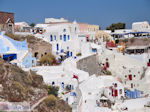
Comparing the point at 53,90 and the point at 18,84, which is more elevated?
the point at 18,84

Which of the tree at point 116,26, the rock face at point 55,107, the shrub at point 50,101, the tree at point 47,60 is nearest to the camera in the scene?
the rock face at point 55,107

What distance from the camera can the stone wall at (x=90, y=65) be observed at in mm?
26722

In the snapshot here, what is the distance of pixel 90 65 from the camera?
92.8ft

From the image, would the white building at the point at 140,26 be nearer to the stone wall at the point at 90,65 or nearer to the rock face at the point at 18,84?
the stone wall at the point at 90,65

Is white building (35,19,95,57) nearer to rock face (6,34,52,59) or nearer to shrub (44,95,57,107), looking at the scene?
rock face (6,34,52,59)

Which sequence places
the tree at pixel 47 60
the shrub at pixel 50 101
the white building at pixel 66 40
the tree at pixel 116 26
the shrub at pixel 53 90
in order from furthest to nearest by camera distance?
1. the tree at pixel 116 26
2. the white building at pixel 66 40
3. the tree at pixel 47 60
4. the shrub at pixel 53 90
5. the shrub at pixel 50 101

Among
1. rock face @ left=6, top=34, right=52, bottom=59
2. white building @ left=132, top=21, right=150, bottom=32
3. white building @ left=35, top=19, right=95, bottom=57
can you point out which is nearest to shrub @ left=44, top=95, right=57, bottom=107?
rock face @ left=6, top=34, right=52, bottom=59

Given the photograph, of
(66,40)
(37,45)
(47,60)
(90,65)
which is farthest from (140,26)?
(47,60)

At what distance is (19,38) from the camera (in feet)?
95.9

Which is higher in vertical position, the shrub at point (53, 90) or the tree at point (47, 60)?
the tree at point (47, 60)

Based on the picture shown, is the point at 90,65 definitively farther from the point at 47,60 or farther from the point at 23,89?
the point at 23,89

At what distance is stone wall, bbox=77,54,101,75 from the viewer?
87.7 feet

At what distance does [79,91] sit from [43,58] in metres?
7.25

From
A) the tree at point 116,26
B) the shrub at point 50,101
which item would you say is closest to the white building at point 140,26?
the tree at point 116,26
